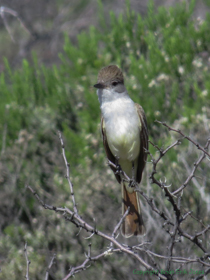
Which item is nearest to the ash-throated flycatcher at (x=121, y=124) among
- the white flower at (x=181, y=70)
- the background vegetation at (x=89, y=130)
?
the background vegetation at (x=89, y=130)

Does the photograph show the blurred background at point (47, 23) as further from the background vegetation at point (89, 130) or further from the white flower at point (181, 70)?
the white flower at point (181, 70)

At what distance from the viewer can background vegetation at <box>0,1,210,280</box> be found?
539cm

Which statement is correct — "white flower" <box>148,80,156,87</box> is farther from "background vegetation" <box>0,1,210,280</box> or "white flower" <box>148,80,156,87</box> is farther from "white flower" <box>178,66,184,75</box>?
"white flower" <box>178,66,184,75</box>

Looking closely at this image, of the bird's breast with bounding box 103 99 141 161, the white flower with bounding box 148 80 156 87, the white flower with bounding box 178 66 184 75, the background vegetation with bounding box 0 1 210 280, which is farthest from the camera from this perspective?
the white flower with bounding box 178 66 184 75

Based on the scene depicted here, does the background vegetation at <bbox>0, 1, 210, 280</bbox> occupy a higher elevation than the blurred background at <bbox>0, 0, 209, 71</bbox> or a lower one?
lower

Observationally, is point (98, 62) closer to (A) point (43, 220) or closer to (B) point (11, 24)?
(A) point (43, 220)

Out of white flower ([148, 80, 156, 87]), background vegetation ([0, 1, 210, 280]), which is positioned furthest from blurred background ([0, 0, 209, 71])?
white flower ([148, 80, 156, 87])

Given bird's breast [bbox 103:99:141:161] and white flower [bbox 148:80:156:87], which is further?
white flower [bbox 148:80:156:87]

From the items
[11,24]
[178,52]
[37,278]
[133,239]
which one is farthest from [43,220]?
[11,24]

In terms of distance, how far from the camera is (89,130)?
6.55 metres

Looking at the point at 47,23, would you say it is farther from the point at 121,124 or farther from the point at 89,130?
the point at 121,124

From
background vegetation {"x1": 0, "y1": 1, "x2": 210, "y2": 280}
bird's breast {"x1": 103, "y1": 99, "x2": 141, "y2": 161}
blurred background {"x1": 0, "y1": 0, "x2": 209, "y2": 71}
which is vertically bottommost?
bird's breast {"x1": 103, "y1": 99, "x2": 141, "y2": 161}

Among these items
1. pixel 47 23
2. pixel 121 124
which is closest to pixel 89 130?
pixel 121 124

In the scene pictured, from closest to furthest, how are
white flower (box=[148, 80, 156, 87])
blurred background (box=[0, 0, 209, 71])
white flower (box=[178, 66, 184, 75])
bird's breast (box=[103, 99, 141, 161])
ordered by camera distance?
bird's breast (box=[103, 99, 141, 161])
white flower (box=[148, 80, 156, 87])
white flower (box=[178, 66, 184, 75])
blurred background (box=[0, 0, 209, 71])
